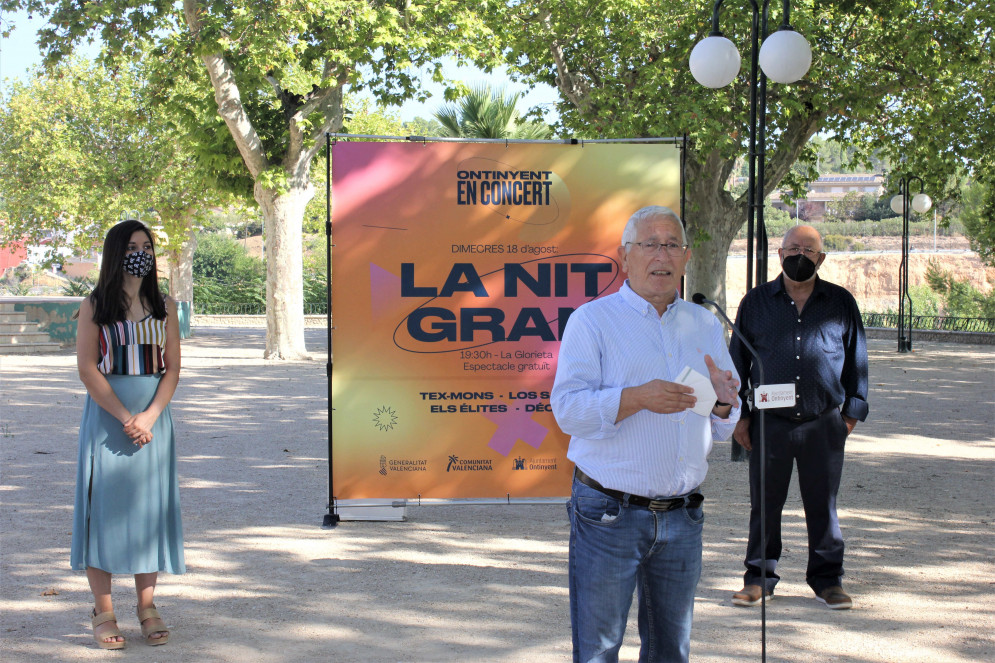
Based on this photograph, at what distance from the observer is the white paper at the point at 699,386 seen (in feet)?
9.62

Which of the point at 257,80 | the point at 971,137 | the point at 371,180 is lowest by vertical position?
the point at 371,180

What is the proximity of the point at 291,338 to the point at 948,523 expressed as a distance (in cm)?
1606

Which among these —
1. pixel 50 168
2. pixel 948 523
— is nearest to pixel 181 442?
pixel 948 523

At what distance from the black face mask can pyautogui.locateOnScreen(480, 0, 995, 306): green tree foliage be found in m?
10.7

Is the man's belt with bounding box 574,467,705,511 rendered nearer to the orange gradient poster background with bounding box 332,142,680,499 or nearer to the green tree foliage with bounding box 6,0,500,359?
the orange gradient poster background with bounding box 332,142,680,499

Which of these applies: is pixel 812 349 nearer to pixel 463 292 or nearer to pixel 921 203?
pixel 463 292

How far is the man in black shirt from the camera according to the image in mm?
5301

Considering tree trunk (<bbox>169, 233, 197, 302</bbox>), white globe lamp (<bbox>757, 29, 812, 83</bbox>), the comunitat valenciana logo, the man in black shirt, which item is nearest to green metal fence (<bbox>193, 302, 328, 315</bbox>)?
tree trunk (<bbox>169, 233, 197, 302</bbox>)

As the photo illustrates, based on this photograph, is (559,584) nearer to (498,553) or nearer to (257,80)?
(498,553)

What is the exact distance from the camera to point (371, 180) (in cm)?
683

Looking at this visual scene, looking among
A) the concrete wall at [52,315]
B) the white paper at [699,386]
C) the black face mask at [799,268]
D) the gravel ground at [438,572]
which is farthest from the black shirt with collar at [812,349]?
the concrete wall at [52,315]

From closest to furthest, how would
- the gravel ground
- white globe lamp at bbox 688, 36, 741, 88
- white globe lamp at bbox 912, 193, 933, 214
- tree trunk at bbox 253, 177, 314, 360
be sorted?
the gravel ground, white globe lamp at bbox 688, 36, 741, 88, tree trunk at bbox 253, 177, 314, 360, white globe lamp at bbox 912, 193, 933, 214

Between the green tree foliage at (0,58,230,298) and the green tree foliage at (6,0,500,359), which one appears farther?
the green tree foliage at (0,58,230,298)

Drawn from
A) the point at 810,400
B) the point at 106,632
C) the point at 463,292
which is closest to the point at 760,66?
the point at 463,292
